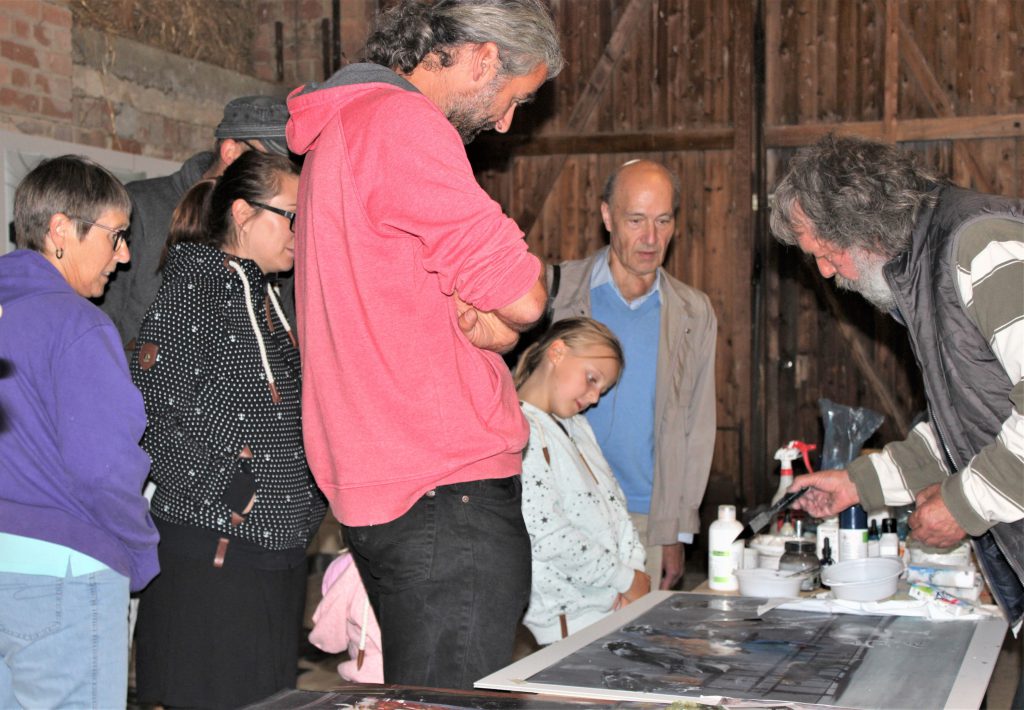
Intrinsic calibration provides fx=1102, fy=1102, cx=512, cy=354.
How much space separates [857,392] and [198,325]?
5473mm

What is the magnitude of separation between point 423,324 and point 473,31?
0.55 meters

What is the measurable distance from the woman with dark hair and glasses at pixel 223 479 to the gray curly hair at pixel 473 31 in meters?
0.82

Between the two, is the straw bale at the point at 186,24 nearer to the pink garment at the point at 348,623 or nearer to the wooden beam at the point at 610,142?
the wooden beam at the point at 610,142

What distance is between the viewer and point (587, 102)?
7703mm

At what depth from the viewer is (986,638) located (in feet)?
8.51

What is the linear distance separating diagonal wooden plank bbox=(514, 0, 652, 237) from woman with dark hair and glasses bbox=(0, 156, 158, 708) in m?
5.34

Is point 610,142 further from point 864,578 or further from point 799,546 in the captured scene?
point 864,578

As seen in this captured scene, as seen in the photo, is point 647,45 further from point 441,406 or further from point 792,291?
point 441,406

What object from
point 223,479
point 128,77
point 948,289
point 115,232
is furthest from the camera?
point 128,77

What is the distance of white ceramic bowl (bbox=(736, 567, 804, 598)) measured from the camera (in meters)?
3.10

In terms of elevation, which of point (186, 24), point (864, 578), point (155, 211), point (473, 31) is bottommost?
point (864, 578)

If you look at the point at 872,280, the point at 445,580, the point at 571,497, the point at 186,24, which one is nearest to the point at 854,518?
the point at 571,497

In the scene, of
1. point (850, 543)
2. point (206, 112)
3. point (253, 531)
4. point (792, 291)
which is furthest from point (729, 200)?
point (253, 531)

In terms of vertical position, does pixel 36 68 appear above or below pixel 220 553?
above
